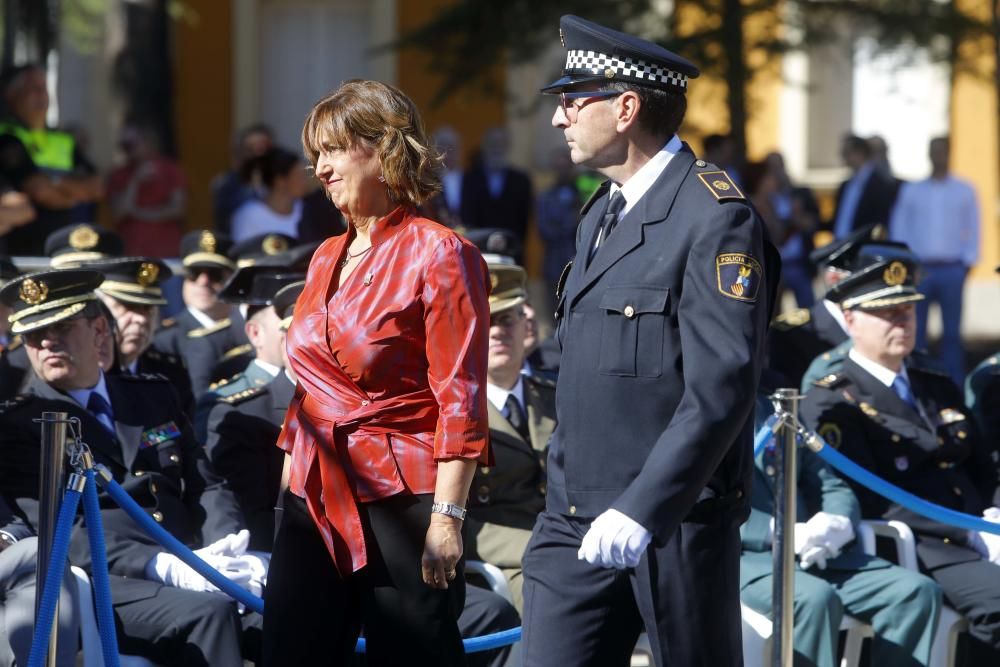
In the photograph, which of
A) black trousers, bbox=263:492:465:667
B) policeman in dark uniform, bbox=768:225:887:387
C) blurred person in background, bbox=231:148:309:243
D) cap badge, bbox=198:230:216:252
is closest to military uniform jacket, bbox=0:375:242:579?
black trousers, bbox=263:492:465:667

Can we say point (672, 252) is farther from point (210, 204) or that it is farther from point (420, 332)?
point (210, 204)

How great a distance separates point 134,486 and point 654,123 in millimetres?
2279

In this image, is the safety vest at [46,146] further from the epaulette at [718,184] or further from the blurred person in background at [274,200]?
the epaulette at [718,184]

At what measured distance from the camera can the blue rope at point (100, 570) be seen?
4.07 metres

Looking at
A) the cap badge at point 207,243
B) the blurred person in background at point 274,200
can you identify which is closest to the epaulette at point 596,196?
the cap badge at point 207,243

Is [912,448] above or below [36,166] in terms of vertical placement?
below

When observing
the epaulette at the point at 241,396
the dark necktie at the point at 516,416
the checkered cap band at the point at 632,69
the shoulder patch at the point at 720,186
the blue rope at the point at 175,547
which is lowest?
the blue rope at the point at 175,547

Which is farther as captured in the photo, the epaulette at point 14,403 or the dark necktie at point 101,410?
the dark necktie at point 101,410

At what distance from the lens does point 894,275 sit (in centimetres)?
628

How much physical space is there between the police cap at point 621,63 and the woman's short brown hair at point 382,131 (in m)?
0.33

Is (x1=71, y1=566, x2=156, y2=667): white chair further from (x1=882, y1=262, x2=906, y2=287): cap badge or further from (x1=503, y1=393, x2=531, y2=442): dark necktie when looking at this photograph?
(x1=882, y1=262, x2=906, y2=287): cap badge

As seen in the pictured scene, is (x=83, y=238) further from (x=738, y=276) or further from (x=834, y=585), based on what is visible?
(x=738, y=276)

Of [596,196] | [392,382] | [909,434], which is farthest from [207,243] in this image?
[392,382]

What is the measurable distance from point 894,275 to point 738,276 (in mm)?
3044
